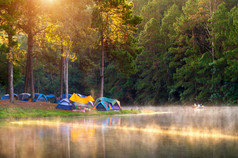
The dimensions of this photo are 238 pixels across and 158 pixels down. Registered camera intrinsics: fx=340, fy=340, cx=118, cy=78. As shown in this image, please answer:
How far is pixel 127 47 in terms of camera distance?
47.0 meters

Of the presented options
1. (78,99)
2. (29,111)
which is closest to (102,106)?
(78,99)

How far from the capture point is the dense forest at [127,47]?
3969cm

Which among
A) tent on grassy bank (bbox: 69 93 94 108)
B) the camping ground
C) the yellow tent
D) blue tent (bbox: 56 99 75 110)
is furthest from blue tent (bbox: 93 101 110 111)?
blue tent (bbox: 56 99 75 110)

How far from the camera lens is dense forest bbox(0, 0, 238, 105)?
1563 inches

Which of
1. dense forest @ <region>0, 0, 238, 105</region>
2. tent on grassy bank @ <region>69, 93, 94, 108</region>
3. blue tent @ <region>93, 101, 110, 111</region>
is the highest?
dense forest @ <region>0, 0, 238, 105</region>

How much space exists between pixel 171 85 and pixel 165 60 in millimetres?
5873

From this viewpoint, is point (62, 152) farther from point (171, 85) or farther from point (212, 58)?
point (171, 85)

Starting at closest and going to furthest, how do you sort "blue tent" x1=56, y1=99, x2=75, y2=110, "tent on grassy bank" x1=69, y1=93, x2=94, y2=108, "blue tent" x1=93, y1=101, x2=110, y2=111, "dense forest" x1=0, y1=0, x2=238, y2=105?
1. "blue tent" x1=56, y1=99, x2=75, y2=110
2. "dense forest" x1=0, y1=0, x2=238, y2=105
3. "tent on grassy bank" x1=69, y1=93, x2=94, y2=108
4. "blue tent" x1=93, y1=101, x2=110, y2=111

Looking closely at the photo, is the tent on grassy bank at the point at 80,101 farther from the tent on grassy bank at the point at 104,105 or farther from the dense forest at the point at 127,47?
the dense forest at the point at 127,47

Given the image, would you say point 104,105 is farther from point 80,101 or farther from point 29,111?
point 29,111

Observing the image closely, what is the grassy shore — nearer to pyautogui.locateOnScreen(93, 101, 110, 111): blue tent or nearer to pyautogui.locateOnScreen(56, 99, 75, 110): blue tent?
pyautogui.locateOnScreen(56, 99, 75, 110): blue tent

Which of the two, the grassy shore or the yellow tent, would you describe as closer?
the grassy shore

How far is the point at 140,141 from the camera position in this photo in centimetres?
1373

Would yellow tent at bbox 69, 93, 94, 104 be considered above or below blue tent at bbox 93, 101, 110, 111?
above
